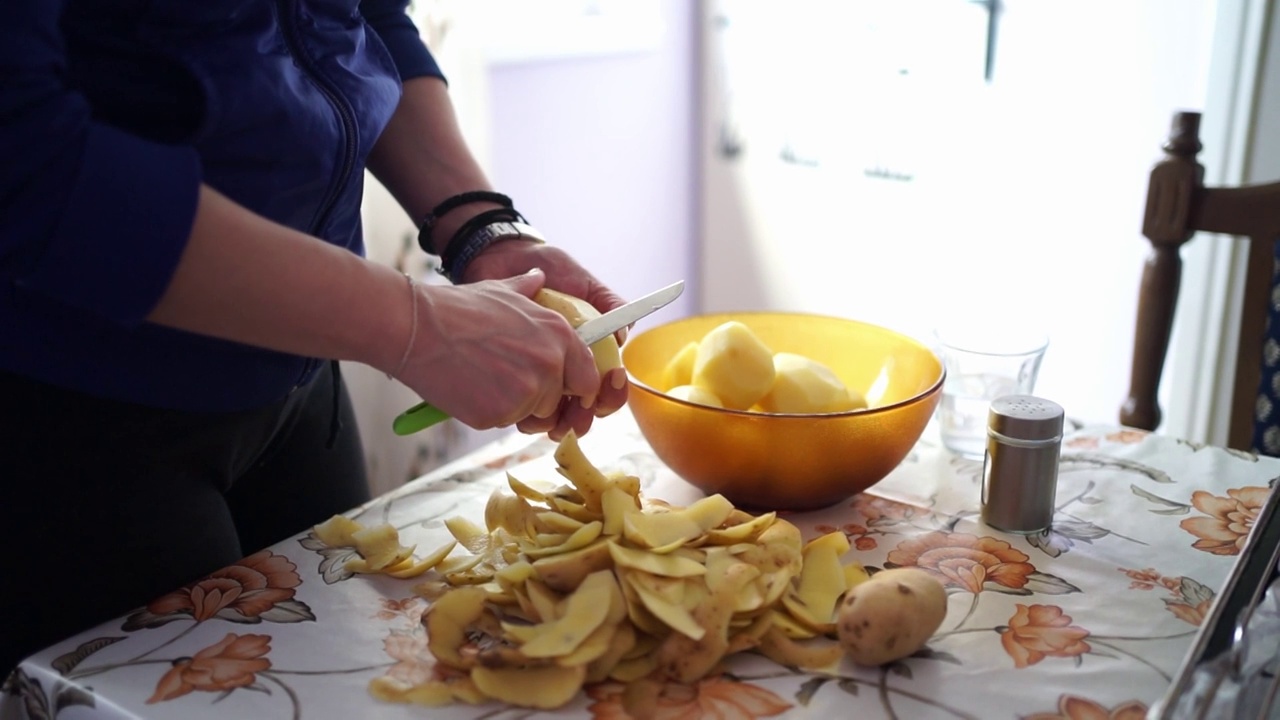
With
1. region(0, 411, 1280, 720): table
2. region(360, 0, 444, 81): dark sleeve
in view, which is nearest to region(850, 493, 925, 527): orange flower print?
region(0, 411, 1280, 720): table

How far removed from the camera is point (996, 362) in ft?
3.35

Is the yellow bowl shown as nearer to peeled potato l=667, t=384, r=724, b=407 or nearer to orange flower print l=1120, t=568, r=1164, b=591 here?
peeled potato l=667, t=384, r=724, b=407

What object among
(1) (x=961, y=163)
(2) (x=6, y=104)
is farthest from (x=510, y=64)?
(2) (x=6, y=104)

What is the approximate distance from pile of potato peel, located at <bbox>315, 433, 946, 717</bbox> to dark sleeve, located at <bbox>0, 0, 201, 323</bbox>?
0.89 ft

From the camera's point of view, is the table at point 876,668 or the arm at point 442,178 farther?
the arm at point 442,178

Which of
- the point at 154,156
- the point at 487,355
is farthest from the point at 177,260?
the point at 487,355

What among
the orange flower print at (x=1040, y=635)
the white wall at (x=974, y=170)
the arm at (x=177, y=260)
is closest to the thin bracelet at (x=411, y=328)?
the arm at (x=177, y=260)

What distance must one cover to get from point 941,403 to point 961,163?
4.29 ft

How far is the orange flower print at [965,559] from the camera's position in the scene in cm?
75

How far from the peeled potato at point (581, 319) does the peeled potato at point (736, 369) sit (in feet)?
0.30

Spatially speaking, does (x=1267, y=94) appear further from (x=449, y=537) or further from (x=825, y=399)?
(x=449, y=537)

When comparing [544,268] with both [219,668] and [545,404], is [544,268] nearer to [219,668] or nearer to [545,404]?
[545,404]

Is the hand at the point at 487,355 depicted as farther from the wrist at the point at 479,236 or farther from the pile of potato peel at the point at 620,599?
the wrist at the point at 479,236

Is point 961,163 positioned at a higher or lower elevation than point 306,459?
higher
